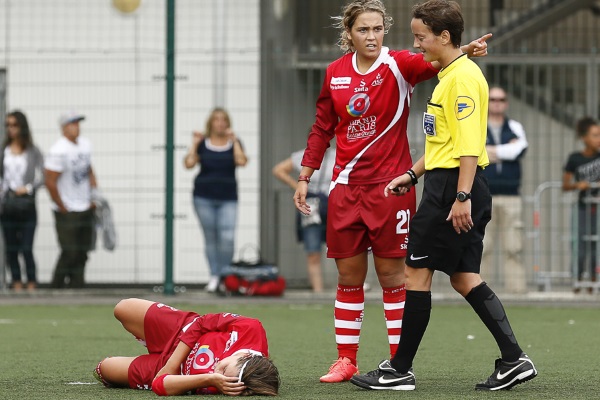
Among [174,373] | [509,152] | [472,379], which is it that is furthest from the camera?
[509,152]

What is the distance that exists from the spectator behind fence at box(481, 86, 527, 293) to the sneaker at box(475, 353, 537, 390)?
263 inches

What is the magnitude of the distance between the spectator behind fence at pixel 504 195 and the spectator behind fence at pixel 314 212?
5.12 ft

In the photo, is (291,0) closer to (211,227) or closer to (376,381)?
(211,227)

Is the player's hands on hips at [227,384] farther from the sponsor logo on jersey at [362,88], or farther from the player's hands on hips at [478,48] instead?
the player's hands on hips at [478,48]

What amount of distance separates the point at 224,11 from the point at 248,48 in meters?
0.46

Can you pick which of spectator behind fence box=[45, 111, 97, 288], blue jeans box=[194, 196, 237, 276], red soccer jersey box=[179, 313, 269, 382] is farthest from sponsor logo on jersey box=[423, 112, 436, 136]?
spectator behind fence box=[45, 111, 97, 288]

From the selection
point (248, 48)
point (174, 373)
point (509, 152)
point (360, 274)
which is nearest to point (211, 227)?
point (248, 48)

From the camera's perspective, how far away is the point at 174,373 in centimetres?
628

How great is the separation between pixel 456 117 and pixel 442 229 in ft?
1.71

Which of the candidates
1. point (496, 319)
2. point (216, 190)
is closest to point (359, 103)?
point (496, 319)

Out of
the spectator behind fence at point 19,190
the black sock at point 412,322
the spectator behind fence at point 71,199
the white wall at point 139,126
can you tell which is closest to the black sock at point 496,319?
the black sock at point 412,322

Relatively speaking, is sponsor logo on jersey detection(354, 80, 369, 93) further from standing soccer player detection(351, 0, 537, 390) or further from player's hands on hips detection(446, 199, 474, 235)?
player's hands on hips detection(446, 199, 474, 235)

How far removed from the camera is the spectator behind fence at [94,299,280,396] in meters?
6.04

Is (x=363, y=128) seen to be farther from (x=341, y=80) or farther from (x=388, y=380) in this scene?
(x=388, y=380)
